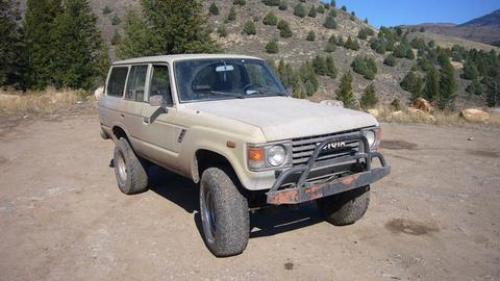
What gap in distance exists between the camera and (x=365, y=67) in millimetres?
55875

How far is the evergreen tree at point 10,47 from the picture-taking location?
2427 cm

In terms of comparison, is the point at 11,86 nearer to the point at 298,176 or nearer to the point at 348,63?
the point at 298,176

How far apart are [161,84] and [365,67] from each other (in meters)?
52.5

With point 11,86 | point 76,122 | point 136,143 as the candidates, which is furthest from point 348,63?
point 136,143

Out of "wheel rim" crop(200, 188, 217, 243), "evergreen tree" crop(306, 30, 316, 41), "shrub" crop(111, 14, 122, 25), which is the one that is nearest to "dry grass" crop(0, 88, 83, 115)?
"wheel rim" crop(200, 188, 217, 243)

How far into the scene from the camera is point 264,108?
512 cm

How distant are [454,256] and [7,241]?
4.79m

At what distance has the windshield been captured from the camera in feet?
18.6

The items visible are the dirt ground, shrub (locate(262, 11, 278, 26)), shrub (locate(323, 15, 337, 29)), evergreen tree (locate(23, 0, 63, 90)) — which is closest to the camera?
the dirt ground

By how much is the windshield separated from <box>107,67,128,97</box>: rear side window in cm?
155

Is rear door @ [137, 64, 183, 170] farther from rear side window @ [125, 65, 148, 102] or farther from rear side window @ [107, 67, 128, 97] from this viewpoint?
rear side window @ [107, 67, 128, 97]

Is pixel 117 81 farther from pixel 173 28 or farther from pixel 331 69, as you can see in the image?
pixel 331 69

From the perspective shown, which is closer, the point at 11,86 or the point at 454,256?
the point at 454,256

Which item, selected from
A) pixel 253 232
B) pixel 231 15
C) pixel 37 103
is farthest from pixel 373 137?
pixel 231 15
